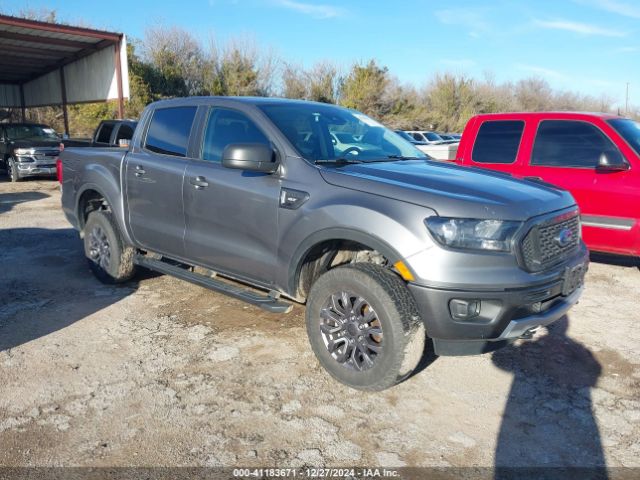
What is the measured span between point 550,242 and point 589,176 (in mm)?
3113

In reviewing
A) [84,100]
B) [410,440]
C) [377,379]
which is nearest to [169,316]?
[377,379]

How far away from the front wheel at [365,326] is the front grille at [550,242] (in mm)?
744

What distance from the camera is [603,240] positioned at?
19.1 ft

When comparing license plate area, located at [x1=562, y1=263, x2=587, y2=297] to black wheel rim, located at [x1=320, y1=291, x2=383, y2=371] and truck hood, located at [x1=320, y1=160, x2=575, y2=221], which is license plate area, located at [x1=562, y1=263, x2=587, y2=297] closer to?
truck hood, located at [x1=320, y1=160, x2=575, y2=221]

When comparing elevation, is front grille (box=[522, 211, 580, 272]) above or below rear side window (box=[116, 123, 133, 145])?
below

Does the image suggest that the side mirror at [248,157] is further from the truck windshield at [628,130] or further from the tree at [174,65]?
the tree at [174,65]

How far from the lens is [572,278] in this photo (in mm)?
3439

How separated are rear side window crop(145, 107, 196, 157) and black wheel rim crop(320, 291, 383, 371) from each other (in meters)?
2.00

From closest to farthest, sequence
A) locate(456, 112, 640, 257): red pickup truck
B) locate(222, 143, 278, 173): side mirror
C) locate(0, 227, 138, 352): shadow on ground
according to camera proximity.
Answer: locate(222, 143, 278, 173): side mirror < locate(0, 227, 138, 352): shadow on ground < locate(456, 112, 640, 257): red pickup truck

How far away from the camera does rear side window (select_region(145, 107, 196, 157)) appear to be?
461 cm

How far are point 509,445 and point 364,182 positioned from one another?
172cm

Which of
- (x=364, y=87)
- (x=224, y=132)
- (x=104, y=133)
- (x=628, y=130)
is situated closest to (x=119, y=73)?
(x=104, y=133)

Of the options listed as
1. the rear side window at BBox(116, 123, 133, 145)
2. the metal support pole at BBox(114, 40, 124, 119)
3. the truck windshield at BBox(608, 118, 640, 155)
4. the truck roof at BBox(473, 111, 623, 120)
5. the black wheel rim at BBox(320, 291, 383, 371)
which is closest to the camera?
the black wheel rim at BBox(320, 291, 383, 371)

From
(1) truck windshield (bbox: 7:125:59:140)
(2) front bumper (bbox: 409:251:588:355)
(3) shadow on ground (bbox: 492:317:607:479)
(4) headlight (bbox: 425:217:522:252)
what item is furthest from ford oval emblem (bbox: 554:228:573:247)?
(1) truck windshield (bbox: 7:125:59:140)
